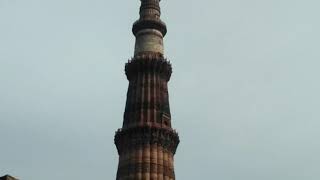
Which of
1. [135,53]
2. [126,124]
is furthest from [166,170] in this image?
[135,53]

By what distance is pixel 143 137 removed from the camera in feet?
162

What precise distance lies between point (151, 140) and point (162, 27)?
14.1 metres

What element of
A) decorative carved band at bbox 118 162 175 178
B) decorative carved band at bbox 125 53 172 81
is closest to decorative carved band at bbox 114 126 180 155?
decorative carved band at bbox 118 162 175 178

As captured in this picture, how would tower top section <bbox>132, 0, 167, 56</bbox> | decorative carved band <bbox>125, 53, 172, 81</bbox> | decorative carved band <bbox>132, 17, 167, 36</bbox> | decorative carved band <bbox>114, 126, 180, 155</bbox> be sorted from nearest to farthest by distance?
decorative carved band <bbox>114, 126, 180, 155</bbox>, decorative carved band <bbox>125, 53, 172, 81</bbox>, tower top section <bbox>132, 0, 167, 56</bbox>, decorative carved band <bbox>132, 17, 167, 36</bbox>

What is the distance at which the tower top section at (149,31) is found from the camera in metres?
55.9

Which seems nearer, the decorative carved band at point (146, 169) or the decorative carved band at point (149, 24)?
the decorative carved band at point (146, 169)

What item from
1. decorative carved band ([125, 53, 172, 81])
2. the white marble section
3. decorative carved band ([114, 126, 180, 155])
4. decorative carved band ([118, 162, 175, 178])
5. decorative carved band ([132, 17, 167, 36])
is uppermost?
decorative carved band ([132, 17, 167, 36])

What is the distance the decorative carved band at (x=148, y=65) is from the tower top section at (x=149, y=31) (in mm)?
1013

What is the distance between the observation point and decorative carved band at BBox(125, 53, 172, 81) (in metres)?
54.1

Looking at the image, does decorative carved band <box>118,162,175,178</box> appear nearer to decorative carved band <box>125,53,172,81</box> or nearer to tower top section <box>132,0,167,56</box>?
decorative carved band <box>125,53,172,81</box>

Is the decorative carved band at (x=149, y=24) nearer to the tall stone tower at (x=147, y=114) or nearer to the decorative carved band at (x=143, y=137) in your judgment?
the tall stone tower at (x=147, y=114)

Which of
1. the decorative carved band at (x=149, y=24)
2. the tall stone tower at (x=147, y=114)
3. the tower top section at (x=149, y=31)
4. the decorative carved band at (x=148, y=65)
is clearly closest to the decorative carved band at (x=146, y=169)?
the tall stone tower at (x=147, y=114)

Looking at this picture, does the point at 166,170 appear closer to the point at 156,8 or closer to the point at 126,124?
the point at 126,124

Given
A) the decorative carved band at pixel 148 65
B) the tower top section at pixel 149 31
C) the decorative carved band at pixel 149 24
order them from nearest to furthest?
the decorative carved band at pixel 148 65 < the tower top section at pixel 149 31 < the decorative carved band at pixel 149 24
